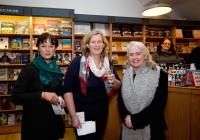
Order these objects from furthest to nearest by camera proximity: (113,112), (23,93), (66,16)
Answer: (66,16)
(113,112)
(23,93)

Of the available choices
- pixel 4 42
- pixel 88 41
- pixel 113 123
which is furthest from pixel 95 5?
pixel 113 123

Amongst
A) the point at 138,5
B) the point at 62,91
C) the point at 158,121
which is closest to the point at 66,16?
the point at 138,5

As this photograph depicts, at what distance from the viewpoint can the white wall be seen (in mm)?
4116

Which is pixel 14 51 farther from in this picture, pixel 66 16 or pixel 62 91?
pixel 62 91

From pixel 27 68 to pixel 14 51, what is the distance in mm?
2840

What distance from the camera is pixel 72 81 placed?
1.49 metres

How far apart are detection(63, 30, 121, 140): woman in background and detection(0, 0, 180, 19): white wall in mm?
3142

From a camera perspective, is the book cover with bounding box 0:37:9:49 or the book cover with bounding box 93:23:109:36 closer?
the book cover with bounding box 0:37:9:49

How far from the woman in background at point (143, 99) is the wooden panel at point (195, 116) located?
0.42 m

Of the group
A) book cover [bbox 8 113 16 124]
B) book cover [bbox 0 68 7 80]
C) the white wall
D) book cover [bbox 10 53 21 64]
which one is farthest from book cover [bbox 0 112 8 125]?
the white wall

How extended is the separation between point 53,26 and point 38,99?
9.76 feet

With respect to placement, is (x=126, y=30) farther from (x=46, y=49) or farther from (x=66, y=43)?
(x=46, y=49)

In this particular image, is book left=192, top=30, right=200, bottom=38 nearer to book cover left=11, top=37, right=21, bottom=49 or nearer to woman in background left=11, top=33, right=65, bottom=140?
woman in background left=11, top=33, right=65, bottom=140

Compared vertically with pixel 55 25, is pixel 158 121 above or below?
below
